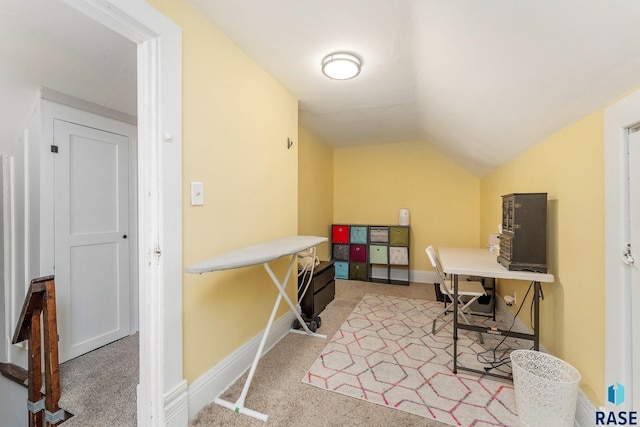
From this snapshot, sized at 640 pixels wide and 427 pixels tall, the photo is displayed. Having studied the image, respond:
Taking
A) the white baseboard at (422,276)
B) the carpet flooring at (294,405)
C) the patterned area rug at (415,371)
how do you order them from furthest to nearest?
the white baseboard at (422,276)
the patterned area rug at (415,371)
the carpet flooring at (294,405)

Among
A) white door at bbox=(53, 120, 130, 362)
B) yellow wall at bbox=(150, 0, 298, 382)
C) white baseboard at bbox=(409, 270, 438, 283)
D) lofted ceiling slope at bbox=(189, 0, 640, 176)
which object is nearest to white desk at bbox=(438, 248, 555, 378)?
lofted ceiling slope at bbox=(189, 0, 640, 176)

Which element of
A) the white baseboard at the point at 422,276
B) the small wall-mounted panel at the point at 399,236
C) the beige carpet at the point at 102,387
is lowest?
the beige carpet at the point at 102,387

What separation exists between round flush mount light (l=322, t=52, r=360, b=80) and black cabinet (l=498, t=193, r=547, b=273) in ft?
4.96

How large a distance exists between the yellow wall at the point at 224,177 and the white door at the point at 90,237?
4.46ft

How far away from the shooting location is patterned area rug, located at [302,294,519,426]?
4.96ft

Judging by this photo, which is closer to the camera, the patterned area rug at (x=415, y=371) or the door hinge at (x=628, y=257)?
the door hinge at (x=628, y=257)

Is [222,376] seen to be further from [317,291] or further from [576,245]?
[576,245]

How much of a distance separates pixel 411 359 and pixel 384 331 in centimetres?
47

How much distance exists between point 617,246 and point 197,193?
2.11m

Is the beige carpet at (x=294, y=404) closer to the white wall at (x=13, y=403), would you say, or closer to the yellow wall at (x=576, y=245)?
the yellow wall at (x=576, y=245)

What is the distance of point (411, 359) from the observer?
2.03m

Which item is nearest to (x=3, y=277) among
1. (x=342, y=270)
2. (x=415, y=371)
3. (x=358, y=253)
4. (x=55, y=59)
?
(x=55, y=59)

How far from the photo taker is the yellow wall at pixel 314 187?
3.65m

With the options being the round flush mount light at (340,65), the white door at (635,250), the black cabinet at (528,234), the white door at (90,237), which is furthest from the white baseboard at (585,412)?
the white door at (90,237)
